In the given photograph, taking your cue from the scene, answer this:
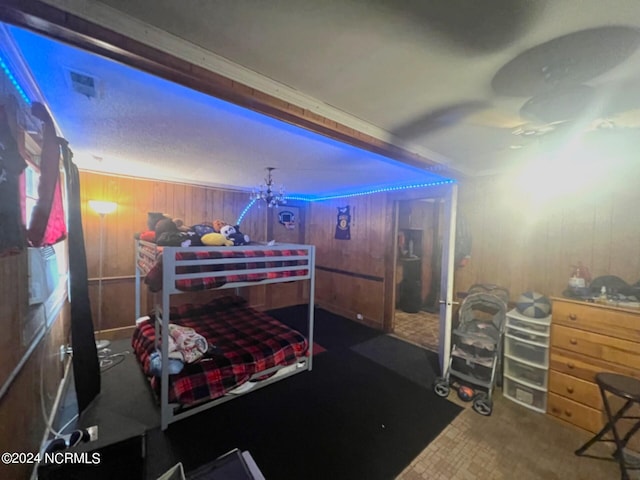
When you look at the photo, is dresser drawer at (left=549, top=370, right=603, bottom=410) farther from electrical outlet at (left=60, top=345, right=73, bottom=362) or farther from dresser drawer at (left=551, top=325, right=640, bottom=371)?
electrical outlet at (left=60, top=345, right=73, bottom=362)

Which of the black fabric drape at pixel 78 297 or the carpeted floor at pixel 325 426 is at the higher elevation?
the black fabric drape at pixel 78 297

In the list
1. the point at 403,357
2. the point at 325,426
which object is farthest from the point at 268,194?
the point at 403,357

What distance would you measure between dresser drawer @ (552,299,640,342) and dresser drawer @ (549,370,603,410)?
0.43m

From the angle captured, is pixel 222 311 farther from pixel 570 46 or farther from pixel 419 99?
pixel 570 46

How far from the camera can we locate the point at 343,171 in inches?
126

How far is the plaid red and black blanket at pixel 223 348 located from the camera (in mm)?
2037

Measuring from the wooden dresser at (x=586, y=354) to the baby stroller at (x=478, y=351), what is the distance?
41 centimetres

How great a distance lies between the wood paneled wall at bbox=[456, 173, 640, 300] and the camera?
2150mm

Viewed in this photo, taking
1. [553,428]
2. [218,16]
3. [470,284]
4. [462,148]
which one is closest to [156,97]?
[218,16]

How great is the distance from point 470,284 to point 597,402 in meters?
1.34

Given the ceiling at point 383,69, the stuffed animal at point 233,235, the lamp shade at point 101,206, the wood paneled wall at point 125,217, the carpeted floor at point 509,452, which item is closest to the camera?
the ceiling at point 383,69

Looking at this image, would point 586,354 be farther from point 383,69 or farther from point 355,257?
point 355,257

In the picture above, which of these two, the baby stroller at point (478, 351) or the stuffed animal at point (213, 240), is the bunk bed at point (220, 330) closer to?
the stuffed animal at point (213, 240)

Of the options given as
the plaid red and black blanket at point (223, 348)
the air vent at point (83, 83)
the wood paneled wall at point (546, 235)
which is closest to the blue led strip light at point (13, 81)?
the air vent at point (83, 83)
